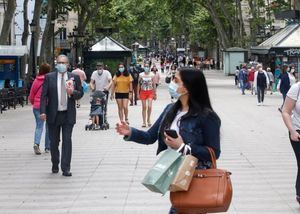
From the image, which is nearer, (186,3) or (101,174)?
(101,174)

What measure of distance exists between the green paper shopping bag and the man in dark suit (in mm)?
5370

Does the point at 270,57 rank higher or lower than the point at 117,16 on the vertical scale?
lower

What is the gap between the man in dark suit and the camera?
10109mm

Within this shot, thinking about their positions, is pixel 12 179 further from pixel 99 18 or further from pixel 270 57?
pixel 99 18

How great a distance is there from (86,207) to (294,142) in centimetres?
242

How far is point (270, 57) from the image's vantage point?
4597cm

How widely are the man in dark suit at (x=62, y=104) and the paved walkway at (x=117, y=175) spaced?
0.49 m

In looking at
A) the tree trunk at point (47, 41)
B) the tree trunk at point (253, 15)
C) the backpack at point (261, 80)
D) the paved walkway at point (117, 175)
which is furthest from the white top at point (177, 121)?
the tree trunk at point (253, 15)

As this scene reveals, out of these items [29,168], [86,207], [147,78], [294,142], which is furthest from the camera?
[147,78]

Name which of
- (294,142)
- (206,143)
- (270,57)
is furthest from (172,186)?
(270,57)

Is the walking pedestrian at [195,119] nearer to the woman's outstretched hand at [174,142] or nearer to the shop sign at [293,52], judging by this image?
the woman's outstretched hand at [174,142]

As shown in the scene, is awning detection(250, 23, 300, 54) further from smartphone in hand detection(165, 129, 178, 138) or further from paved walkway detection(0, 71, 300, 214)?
smartphone in hand detection(165, 129, 178, 138)

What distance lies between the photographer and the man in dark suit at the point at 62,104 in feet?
33.2

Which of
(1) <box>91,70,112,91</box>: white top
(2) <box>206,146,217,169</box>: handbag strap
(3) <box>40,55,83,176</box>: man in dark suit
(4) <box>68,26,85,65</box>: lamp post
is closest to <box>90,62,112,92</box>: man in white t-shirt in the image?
(1) <box>91,70,112,91</box>: white top
